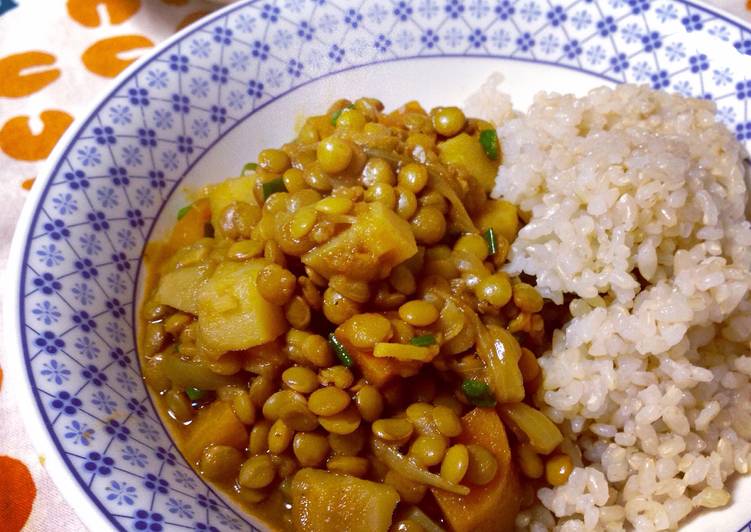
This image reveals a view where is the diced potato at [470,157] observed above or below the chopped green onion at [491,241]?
above

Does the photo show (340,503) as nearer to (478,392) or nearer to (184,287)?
(478,392)

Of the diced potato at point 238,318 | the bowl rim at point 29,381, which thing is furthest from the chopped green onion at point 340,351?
the bowl rim at point 29,381

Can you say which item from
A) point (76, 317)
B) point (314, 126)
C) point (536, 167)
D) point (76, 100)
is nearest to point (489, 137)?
point (536, 167)

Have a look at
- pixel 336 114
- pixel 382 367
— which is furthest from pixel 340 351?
pixel 336 114

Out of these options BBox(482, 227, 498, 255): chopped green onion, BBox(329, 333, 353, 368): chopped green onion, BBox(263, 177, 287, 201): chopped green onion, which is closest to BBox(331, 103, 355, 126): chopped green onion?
BBox(263, 177, 287, 201): chopped green onion

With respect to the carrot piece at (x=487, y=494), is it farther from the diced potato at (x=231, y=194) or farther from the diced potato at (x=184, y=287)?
the diced potato at (x=231, y=194)

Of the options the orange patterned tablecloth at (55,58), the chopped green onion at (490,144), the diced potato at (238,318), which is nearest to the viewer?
the diced potato at (238,318)

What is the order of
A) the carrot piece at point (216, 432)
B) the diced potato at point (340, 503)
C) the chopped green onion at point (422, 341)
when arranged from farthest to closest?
1. the carrot piece at point (216, 432)
2. the chopped green onion at point (422, 341)
3. the diced potato at point (340, 503)
